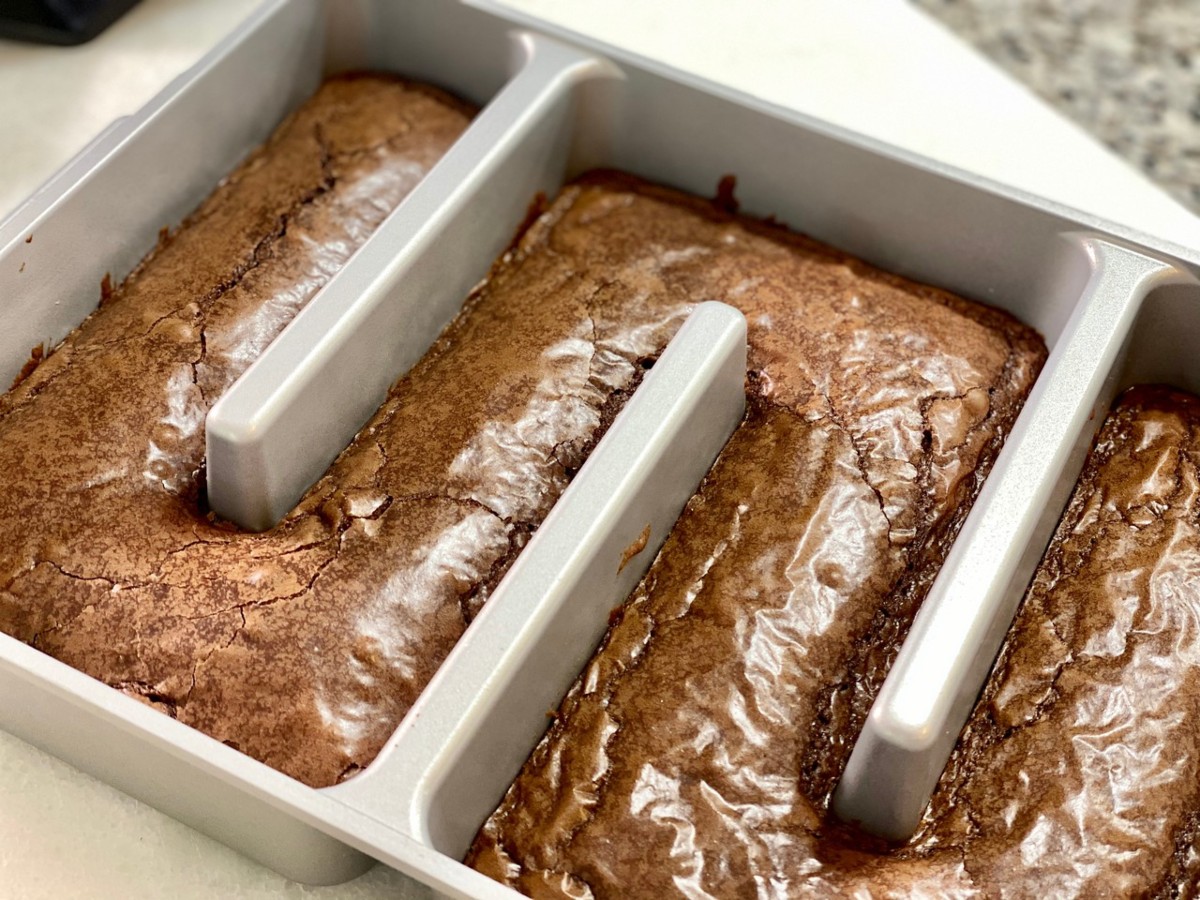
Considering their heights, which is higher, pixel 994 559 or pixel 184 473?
pixel 994 559

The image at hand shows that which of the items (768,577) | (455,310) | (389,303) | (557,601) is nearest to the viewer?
(557,601)

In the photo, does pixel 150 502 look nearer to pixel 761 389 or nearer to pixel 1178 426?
pixel 761 389

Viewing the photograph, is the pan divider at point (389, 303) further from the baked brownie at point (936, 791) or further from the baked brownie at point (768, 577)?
the baked brownie at point (936, 791)

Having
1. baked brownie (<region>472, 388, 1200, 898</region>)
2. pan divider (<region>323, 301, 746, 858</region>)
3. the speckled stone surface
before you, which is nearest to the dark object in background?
pan divider (<region>323, 301, 746, 858</region>)

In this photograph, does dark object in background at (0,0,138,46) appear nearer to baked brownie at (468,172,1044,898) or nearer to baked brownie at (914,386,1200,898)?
baked brownie at (468,172,1044,898)

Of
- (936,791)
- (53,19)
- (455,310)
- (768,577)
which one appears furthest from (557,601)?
(53,19)

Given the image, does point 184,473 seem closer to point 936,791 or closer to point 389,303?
point 389,303

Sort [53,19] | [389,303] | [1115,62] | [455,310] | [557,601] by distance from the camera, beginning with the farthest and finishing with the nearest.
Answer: [1115,62], [53,19], [455,310], [389,303], [557,601]

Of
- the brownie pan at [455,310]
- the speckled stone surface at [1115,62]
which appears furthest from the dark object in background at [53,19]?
the speckled stone surface at [1115,62]
